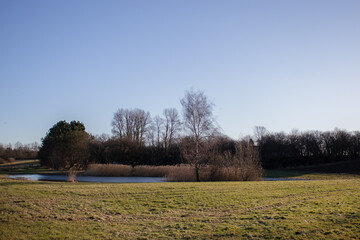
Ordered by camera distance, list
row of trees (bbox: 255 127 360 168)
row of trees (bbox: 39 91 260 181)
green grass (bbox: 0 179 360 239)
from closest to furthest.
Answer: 1. green grass (bbox: 0 179 360 239)
2. row of trees (bbox: 39 91 260 181)
3. row of trees (bbox: 255 127 360 168)

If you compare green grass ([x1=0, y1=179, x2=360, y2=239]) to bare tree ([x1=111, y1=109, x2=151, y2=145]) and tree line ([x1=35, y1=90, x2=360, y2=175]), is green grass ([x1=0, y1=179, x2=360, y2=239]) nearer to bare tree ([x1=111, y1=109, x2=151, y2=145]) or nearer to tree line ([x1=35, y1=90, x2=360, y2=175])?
tree line ([x1=35, y1=90, x2=360, y2=175])

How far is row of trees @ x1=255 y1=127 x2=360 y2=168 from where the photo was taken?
174 ft

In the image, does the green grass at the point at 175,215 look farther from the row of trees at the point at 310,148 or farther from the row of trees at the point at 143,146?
the row of trees at the point at 310,148

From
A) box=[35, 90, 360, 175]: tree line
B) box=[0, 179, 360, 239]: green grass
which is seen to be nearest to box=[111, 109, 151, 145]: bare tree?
box=[35, 90, 360, 175]: tree line

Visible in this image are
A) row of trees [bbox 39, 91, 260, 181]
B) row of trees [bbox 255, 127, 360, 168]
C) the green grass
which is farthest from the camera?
row of trees [bbox 255, 127, 360, 168]

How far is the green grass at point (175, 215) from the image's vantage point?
6543 millimetres

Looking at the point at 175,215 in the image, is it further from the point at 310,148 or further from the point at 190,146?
the point at 310,148

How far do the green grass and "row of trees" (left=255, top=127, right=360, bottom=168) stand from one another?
43913 mm

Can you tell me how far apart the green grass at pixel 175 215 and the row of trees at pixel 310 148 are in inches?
1729

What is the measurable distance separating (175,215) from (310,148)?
5396 centimetres

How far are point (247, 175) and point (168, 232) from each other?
16398 millimetres

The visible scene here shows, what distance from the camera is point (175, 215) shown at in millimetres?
8617

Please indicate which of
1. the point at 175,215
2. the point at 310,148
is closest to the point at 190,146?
the point at 175,215

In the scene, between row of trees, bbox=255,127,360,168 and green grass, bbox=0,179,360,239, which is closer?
green grass, bbox=0,179,360,239
